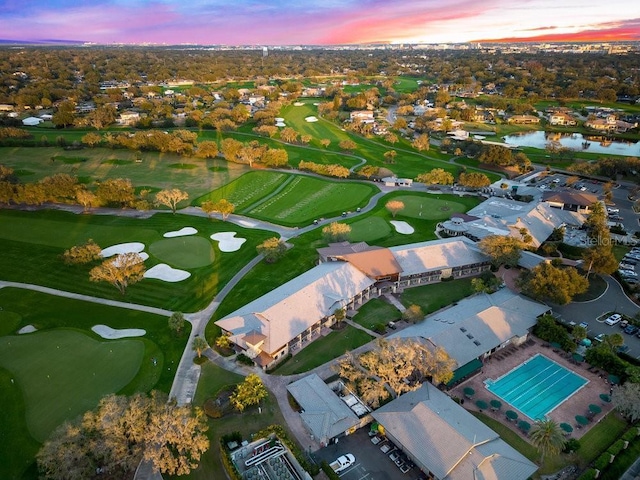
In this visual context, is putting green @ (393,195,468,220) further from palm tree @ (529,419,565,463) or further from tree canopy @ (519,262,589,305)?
palm tree @ (529,419,565,463)

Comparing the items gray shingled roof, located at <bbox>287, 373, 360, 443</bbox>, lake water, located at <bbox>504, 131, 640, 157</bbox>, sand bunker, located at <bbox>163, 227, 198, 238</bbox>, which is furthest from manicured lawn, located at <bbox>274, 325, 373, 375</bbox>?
lake water, located at <bbox>504, 131, 640, 157</bbox>

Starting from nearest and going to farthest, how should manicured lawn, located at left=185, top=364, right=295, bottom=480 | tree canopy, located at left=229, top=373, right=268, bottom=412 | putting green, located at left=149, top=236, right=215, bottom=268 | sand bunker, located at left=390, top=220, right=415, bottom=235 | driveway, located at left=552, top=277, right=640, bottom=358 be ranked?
manicured lawn, located at left=185, top=364, right=295, bottom=480, tree canopy, located at left=229, top=373, right=268, bottom=412, driveway, located at left=552, top=277, right=640, bottom=358, putting green, located at left=149, top=236, right=215, bottom=268, sand bunker, located at left=390, top=220, right=415, bottom=235

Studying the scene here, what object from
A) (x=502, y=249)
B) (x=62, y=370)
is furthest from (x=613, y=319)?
(x=62, y=370)

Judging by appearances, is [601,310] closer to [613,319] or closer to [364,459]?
[613,319]

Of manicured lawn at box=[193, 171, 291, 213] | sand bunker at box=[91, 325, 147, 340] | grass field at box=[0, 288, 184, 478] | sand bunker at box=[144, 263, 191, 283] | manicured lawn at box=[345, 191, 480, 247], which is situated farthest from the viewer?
manicured lawn at box=[193, 171, 291, 213]

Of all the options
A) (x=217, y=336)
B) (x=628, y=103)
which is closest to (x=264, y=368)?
(x=217, y=336)

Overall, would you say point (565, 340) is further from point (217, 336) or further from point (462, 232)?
point (217, 336)
